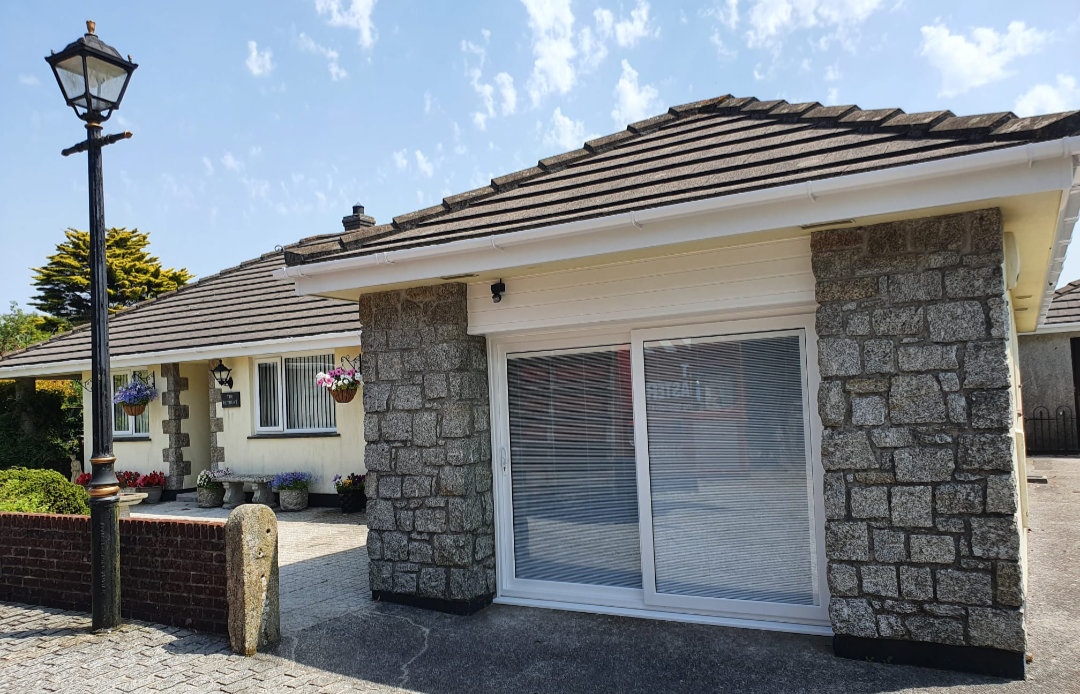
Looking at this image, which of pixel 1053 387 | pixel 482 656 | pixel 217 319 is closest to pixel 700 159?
pixel 482 656

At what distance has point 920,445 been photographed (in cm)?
459

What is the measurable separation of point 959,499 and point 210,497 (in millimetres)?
11370

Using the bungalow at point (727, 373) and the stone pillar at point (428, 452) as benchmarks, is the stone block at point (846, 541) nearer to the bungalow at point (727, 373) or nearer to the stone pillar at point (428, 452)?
the bungalow at point (727, 373)

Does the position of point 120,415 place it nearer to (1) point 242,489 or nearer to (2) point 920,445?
(1) point 242,489

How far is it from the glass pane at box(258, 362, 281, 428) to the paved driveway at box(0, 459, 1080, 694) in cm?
611

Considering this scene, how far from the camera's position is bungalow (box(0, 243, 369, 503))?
11828 millimetres

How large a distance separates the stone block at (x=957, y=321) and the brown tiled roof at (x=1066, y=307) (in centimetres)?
1369

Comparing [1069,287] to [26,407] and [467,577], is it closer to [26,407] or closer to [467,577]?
[467,577]

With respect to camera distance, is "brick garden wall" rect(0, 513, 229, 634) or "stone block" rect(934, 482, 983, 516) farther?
"brick garden wall" rect(0, 513, 229, 634)

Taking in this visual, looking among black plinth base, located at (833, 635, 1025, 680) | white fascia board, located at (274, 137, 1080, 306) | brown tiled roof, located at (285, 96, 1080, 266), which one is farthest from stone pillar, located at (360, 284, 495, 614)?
black plinth base, located at (833, 635, 1025, 680)

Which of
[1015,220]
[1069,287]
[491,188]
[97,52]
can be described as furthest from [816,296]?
[1069,287]

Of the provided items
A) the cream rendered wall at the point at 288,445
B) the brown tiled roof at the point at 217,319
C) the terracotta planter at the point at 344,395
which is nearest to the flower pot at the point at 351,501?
the cream rendered wall at the point at 288,445

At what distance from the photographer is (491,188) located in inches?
268

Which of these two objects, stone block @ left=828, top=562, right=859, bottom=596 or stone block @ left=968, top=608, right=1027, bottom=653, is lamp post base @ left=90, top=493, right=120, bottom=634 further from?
stone block @ left=968, top=608, right=1027, bottom=653
